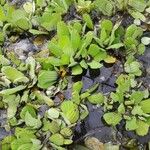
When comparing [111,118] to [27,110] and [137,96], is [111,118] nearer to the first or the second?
[137,96]

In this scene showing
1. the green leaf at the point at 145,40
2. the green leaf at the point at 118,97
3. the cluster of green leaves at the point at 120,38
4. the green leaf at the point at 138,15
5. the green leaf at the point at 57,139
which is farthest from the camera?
the green leaf at the point at 138,15

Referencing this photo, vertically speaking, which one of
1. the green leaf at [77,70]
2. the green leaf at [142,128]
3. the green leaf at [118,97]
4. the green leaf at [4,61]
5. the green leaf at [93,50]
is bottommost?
the green leaf at [142,128]

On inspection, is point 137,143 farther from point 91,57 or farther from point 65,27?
point 65,27

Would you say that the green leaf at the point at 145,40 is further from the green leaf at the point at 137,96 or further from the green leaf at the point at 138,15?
the green leaf at the point at 137,96

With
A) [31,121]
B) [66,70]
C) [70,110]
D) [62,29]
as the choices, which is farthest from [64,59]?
[31,121]

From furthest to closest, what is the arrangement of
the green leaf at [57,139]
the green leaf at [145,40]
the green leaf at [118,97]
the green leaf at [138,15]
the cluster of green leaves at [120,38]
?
the green leaf at [138,15], the green leaf at [145,40], the cluster of green leaves at [120,38], the green leaf at [118,97], the green leaf at [57,139]

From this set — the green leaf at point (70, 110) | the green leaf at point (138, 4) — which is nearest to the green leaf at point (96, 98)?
the green leaf at point (70, 110)

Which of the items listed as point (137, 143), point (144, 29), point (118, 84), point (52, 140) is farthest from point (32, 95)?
point (144, 29)

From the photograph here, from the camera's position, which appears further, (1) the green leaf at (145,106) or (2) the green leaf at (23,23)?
(2) the green leaf at (23,23)
